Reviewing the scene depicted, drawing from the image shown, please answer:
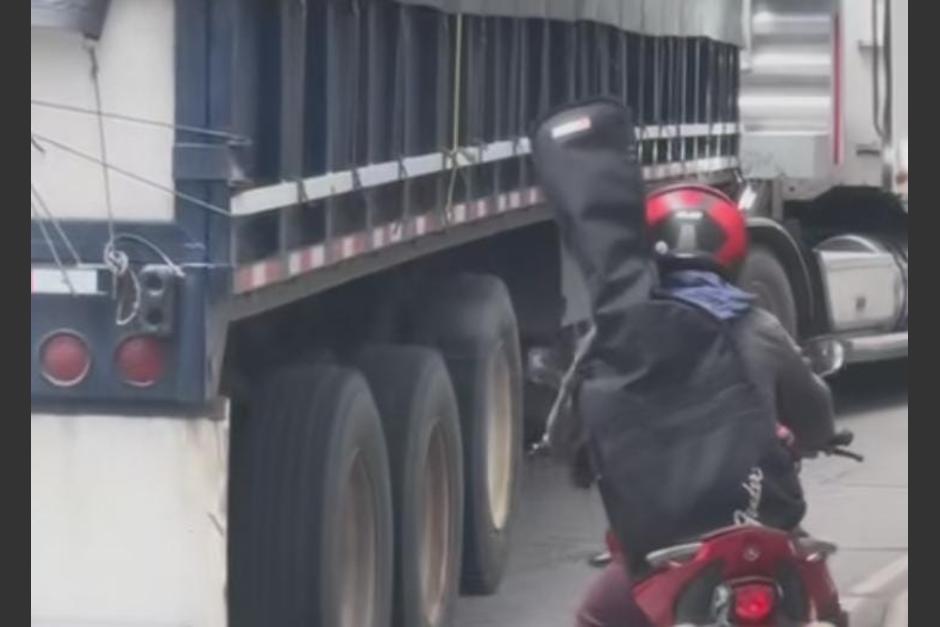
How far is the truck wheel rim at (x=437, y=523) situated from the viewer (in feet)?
34.1

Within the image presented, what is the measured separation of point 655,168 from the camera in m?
14.8

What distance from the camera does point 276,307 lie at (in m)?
8.35

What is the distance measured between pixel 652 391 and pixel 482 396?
186 inches

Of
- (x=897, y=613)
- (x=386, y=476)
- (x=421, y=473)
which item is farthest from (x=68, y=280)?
(x=897, y=613)

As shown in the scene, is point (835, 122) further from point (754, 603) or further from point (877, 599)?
point (754, 603)

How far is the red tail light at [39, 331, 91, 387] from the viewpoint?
24.0 ft

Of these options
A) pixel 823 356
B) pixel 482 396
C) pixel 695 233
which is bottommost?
pixel 482 396

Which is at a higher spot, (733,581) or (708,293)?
(708,293)

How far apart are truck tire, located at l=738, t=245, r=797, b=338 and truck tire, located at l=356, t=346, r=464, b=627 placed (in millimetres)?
6214

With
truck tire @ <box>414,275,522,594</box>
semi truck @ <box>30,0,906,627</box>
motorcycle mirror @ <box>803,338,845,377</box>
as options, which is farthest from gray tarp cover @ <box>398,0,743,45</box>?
motorcycle mirror @ <box>803,338,845,377</box>

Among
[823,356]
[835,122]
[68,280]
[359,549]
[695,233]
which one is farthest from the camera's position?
[835,122]

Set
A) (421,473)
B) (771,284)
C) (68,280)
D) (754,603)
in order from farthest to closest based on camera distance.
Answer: (771,284) < (421,473) < (68,280) < (754,603)

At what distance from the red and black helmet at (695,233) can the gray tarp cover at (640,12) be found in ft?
8.62

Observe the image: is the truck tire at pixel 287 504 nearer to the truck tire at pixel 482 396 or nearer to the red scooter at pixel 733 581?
the red scooter at pixel 733 581
